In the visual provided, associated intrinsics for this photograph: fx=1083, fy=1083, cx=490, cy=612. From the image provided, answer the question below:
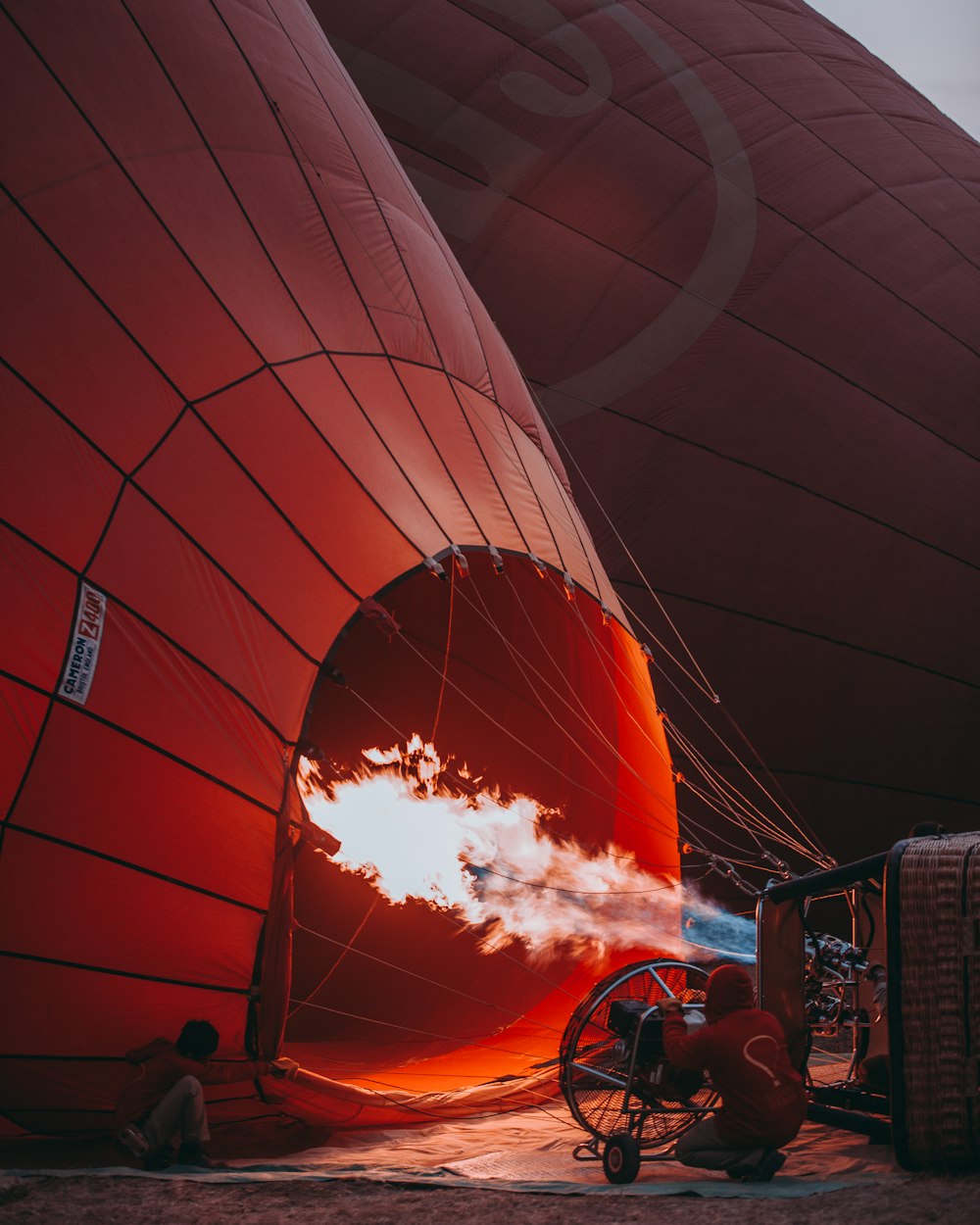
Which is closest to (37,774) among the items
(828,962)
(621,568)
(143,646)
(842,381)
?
(143,646)

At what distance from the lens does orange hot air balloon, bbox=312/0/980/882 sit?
7992 millimetres

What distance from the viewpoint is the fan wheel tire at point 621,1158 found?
311 cm

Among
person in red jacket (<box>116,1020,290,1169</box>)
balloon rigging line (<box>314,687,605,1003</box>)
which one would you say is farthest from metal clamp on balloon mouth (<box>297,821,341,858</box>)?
balloon rigging line (<box>314,687,605,1003</box>)

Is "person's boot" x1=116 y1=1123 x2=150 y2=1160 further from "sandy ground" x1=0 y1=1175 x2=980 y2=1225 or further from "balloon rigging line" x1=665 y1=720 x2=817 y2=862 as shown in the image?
"balloon rigging line" x1=665 y1=720 x2=817 y2=862

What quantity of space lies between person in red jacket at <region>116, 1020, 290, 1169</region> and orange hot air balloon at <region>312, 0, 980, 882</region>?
4.93 metres

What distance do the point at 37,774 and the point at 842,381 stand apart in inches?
294

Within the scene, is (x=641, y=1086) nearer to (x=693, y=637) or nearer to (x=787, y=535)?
(x=693, y=637)

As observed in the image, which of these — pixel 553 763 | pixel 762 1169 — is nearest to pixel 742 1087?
pixel 762 1169

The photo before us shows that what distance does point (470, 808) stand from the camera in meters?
5.77

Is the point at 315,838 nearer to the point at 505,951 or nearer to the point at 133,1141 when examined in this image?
the point at 133,1141

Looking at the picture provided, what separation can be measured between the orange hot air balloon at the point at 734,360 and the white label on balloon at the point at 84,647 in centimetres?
487

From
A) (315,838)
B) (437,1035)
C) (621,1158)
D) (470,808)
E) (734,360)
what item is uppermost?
(734,360)

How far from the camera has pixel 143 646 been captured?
335 cm

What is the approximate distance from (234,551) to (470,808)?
8.42 feet
